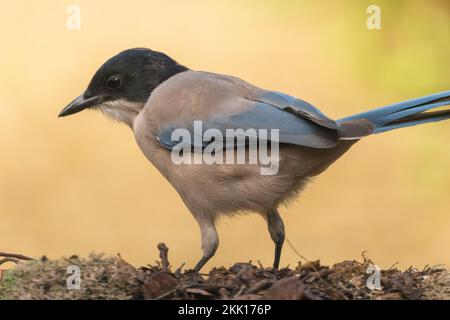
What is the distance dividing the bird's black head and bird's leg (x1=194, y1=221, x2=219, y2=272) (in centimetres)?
86

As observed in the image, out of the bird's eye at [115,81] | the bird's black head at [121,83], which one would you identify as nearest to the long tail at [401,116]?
the bird's black head at [121,83]

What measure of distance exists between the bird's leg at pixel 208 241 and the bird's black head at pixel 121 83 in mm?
864

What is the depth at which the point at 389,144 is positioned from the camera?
6.09m

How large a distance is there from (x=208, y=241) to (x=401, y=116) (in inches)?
47.0

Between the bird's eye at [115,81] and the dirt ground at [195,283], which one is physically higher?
the bird's eye at [115,81]

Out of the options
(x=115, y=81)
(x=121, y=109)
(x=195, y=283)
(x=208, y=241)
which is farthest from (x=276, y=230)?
(x=195, y=283)

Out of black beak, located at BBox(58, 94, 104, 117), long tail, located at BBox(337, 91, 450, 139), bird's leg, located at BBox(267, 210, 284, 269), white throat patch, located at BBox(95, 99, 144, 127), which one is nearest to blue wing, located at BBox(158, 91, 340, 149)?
long tail, located at BBox(337, 91, 450, 139)

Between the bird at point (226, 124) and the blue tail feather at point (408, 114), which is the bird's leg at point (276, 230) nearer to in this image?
the bird at point (226, 124)

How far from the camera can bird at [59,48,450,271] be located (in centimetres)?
383

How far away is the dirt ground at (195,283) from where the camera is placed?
9.28 ft

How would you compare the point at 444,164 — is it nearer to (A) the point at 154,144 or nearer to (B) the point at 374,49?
(B) the point at 374,49

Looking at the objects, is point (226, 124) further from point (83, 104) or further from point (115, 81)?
point (83, 104)
